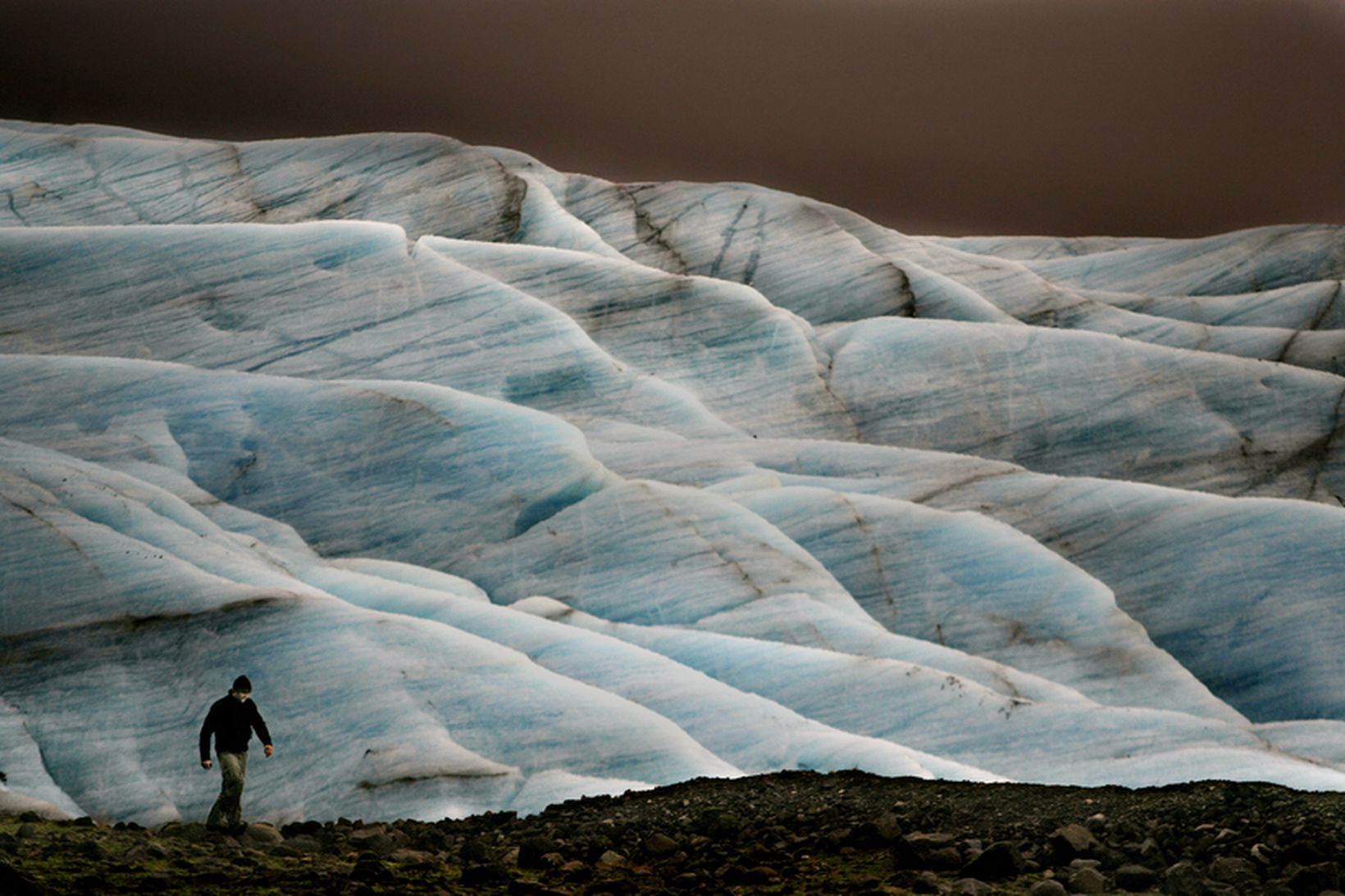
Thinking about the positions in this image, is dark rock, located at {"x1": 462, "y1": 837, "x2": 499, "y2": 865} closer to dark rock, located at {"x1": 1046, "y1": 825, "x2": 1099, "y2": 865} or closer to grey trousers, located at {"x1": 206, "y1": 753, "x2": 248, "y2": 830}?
grey trousers, located at {"x1": 206, "y1": 753, "x2": 248, "y2": 830}

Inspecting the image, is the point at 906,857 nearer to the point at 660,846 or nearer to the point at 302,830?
the point at 660,846

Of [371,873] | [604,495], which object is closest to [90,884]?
[371,873]

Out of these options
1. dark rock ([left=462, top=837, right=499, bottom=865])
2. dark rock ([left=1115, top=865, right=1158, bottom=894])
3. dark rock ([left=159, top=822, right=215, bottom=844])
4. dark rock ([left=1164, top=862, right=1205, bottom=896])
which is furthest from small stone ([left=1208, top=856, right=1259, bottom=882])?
dark rock ([left=159, top=822, right=215, bottom=844])

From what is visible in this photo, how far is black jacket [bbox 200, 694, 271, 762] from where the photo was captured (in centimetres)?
1352

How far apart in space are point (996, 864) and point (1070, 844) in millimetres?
785

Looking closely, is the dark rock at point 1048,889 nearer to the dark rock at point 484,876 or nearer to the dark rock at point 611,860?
the dark rock at point 611,860

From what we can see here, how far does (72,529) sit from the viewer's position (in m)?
21.0

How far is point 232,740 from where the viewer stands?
13570mm

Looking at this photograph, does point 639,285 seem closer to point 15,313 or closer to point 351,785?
point 15,313

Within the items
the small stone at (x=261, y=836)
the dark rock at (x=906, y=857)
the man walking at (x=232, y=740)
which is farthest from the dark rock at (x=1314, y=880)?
the man walking at (x=232, y=740)

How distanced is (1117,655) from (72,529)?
59.5 feet

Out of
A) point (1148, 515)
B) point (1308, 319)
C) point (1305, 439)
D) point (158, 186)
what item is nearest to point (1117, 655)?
point (1148, 515)

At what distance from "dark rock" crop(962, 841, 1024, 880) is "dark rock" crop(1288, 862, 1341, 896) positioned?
1.74 m

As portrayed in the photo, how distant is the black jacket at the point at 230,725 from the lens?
13523 millimetres
